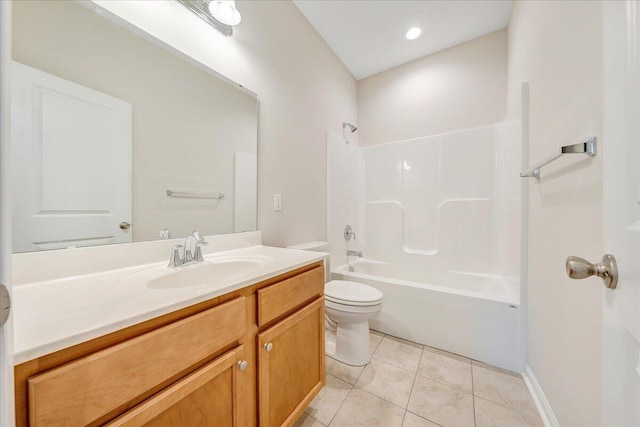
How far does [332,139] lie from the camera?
229 centimetres

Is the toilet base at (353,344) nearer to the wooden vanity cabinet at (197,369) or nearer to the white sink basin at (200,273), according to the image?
the wooden vanity cabinet at (197,369)

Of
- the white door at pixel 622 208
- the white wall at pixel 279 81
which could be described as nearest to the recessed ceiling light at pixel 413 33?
the white wall at pixel 279 81

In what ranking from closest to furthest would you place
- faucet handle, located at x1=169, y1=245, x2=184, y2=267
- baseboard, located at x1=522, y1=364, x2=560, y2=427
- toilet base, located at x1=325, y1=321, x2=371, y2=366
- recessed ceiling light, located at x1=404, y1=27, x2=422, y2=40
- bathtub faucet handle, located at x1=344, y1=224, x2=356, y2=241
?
faucet handle, located at x1=169, y1=245, x2=184, y2=267 < baseboard, located at x1=522, y1=364, x2=560, y2=427 < toilet base, located at x1=325, y1=321, x2=371, y2=366 < recessed ceiling light, located at x1=404, y1=27, x2=422, y2=40 < bathtub faucet handle, located at x1=344, y1=224, x2=356, y2=241

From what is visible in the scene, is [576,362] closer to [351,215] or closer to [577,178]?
[577,178]

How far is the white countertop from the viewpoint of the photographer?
416 mm

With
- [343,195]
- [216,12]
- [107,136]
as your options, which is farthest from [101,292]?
[343,195]

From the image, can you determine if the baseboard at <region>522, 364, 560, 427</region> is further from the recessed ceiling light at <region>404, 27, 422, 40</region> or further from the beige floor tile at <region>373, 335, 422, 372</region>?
the recessed ceiling light at <region>404, 27, 422, 40</region>

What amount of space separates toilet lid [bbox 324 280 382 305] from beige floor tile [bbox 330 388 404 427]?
50 cm

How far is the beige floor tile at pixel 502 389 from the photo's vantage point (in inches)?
48.5

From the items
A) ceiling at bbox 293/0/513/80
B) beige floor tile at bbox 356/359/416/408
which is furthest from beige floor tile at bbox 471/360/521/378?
ceiling at bbox 293/0/513/80

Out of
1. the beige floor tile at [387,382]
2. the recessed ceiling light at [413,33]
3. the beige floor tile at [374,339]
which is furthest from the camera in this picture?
the recessed ceiling light at [413,33]

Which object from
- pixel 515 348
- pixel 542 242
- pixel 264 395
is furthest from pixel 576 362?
pixel 264 395

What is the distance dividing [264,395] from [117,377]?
1.67 ft

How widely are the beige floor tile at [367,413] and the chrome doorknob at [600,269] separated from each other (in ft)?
3.70
